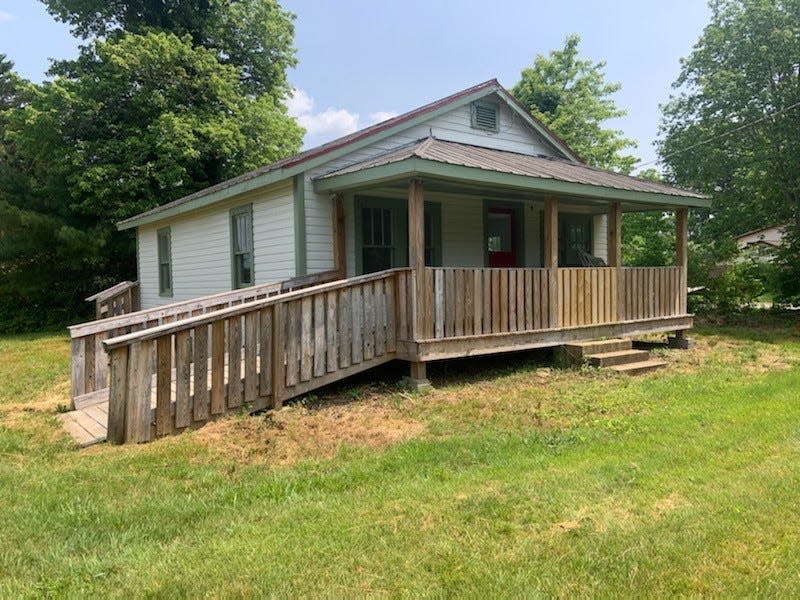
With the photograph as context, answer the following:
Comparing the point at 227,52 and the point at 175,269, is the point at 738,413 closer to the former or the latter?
the point at 175,269

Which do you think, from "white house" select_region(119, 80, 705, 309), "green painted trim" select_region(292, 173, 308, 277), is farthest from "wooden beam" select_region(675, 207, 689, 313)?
"green painted trim" select_region(292, 173, 308, 277)

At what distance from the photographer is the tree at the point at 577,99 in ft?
91.0

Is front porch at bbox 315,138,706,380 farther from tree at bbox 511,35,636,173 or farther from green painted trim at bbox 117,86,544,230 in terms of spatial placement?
tree at bbox 511,35,636,173

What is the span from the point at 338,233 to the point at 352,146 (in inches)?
55.9

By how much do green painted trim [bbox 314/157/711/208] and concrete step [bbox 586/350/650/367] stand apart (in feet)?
8.02

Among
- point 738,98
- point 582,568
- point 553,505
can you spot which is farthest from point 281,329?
point 738,98

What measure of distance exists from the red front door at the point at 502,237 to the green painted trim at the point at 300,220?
4.09 metres

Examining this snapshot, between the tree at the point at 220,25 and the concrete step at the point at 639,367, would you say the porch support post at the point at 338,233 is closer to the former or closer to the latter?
the concrete step at the point at 639,367

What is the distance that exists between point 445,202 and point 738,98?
1500 cm

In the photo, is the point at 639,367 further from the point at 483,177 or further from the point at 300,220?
the point at 300,220

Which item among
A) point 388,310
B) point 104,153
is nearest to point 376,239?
point 388,310

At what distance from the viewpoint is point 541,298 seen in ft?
27.7

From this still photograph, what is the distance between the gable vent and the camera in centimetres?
1078

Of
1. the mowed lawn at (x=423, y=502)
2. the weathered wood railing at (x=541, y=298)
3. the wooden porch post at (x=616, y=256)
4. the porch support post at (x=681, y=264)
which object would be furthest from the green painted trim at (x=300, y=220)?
the porch support post at (x=681, y=264)
